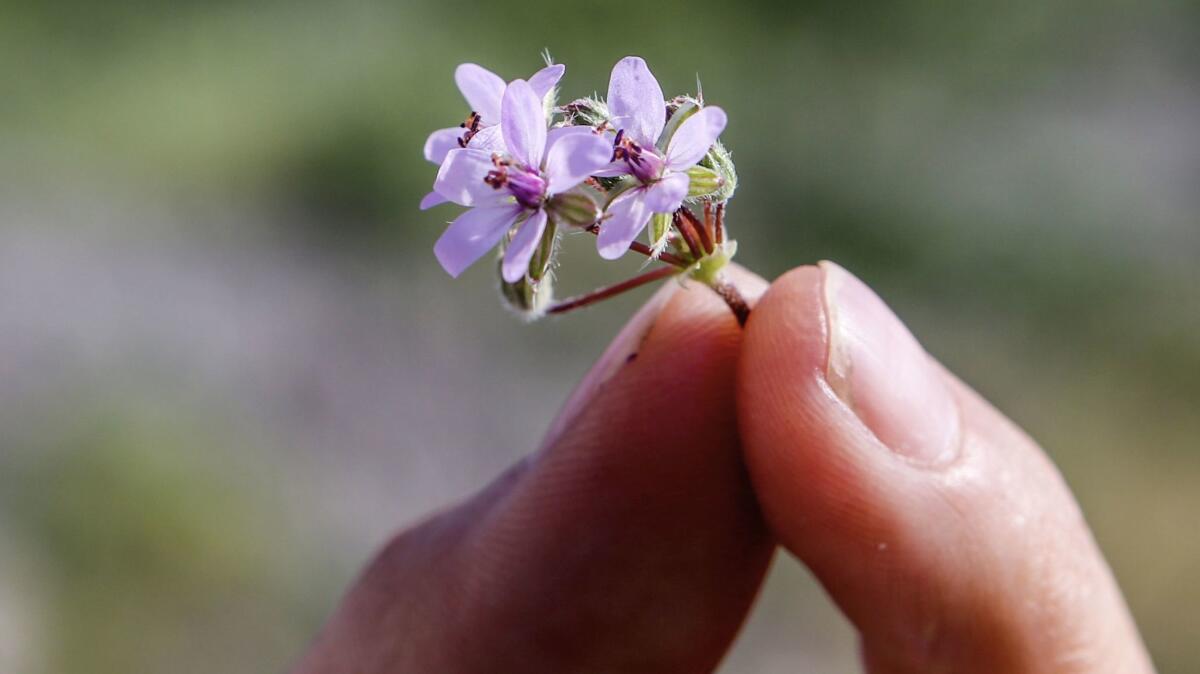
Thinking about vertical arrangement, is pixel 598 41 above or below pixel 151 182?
above

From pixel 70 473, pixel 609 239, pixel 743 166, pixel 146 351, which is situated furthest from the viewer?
pixel 743 166

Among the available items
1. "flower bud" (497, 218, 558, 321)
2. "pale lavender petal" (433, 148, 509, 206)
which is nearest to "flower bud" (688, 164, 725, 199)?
"flower bud" (497, 218, 558, 321)

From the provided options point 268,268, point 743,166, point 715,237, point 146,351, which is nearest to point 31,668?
point 146,351

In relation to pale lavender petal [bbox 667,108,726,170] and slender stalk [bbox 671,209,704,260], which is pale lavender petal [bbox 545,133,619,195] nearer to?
pale lavender petal [bbox 667,108,726,170]

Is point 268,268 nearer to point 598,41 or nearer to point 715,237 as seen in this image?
point 598,41

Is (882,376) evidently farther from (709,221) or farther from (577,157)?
(577,157)

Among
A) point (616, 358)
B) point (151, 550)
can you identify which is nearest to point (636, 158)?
point (616, 358)
